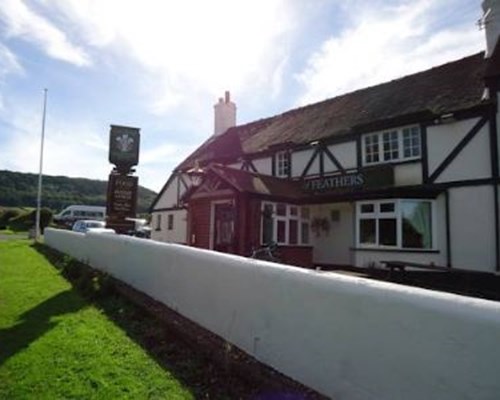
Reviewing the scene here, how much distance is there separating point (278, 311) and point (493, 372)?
2436 millimetres

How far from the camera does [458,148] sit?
1547cm

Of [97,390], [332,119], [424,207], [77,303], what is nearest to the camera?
[97,390]

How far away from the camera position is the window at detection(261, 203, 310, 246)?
17.8 m

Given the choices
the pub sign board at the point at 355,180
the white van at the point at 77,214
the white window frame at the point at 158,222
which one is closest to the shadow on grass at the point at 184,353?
the pub sign board at the point at 355,180

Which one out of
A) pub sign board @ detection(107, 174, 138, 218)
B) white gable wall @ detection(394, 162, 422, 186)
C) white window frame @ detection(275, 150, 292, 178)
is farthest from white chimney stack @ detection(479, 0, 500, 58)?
pub sign board @ detection(107, 174, 138, 218)

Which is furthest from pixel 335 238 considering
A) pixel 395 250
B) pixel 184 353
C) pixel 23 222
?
pixel 23 222

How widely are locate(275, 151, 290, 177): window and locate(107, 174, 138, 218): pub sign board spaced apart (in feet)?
24.2

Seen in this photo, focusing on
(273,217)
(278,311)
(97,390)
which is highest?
(273,217)

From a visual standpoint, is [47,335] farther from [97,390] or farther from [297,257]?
[297,257]

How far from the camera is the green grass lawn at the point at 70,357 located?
480cm

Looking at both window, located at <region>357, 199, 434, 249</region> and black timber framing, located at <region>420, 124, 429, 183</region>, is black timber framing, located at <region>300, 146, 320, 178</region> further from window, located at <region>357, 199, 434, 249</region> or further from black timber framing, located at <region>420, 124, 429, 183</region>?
black timber framing, located at <region>420, 124, 429, 183</region>

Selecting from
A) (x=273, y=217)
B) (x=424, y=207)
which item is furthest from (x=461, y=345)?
(x=273, y=217)

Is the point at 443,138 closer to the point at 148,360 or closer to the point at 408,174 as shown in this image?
the point at 408,174

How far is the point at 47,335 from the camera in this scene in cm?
666
